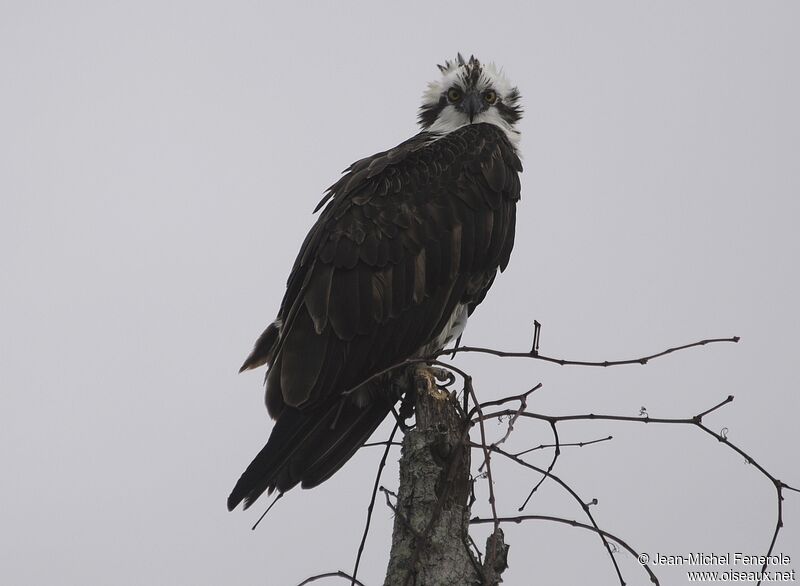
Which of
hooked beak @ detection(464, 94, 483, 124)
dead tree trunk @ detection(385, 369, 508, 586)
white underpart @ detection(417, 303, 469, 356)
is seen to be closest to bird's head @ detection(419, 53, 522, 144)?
hooked beak @ detection(464, 94, 483, 124)

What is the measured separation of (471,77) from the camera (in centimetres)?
714

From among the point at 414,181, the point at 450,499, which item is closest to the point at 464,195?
the point at 414,181

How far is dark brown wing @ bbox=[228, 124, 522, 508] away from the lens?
527cm

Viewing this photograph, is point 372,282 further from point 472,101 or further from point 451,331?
point 472,101

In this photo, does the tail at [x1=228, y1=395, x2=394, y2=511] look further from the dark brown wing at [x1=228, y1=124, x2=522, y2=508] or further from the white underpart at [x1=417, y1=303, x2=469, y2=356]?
the white underpart at [x1=417, y1=303, x2=469, y2=356]

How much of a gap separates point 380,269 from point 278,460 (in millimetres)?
1265

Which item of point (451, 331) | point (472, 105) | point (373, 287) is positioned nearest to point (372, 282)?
point (373, 287)

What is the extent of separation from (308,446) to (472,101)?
9.81ft

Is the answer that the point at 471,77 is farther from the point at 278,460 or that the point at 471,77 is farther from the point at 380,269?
the point at 278,460

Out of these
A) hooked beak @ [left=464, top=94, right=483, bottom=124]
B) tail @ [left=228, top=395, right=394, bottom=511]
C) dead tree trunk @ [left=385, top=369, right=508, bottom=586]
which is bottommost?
dead tree trunk @ [left=385, top=369, right=508, bottom=586]

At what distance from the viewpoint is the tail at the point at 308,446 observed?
16.2 ft

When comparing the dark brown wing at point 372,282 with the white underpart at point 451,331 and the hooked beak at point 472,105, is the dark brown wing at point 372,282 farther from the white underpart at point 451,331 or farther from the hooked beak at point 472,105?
the hooked beak at point 472,105

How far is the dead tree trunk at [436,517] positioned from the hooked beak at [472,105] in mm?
3327

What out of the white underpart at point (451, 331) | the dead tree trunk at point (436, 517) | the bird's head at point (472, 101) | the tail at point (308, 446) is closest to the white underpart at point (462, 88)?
the bird's head at point (472, 101)
